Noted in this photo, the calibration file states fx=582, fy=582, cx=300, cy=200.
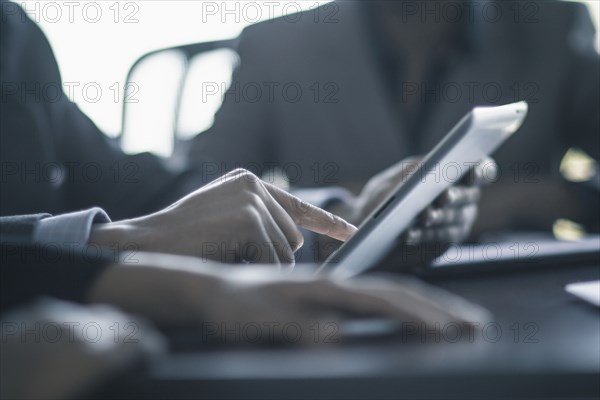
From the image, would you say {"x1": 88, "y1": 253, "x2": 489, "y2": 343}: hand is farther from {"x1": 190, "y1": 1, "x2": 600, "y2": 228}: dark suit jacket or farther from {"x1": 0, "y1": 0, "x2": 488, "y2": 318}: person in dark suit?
{"x1": 190, "y1": 1, "x2": 600, "y2": 228}: dark suit jacket

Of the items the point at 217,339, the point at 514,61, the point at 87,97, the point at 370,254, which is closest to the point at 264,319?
the point at 217,339

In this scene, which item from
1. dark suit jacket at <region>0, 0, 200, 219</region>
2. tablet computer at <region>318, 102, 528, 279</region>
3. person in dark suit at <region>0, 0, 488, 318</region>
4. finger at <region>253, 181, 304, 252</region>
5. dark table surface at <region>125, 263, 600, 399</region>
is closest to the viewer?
Result: dark table surface at <region>125, 263, 600, 399</region>

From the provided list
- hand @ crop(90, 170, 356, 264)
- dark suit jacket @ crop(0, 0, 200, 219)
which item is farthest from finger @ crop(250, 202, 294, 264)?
dark suit jacket @ crop(0, 0, 200, 219)

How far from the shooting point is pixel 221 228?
521 mm

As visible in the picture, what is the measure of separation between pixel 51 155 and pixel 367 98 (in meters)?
0.70

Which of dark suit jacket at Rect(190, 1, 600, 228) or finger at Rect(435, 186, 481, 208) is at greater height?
dark suit jacket at Rect(190, 1, 600, 228)

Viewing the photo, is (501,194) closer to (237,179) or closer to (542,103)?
(542,103)

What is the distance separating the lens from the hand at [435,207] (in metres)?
0.60

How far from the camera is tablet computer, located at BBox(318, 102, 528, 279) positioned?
46 centimetres

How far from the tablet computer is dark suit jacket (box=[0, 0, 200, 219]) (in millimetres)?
647

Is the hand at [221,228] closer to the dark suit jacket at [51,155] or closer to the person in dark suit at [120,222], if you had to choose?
the person in dark suit at [120,222]

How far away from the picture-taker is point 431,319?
0.91 ft

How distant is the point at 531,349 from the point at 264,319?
0.12 meters

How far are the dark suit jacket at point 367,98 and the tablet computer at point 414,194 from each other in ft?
2.64
